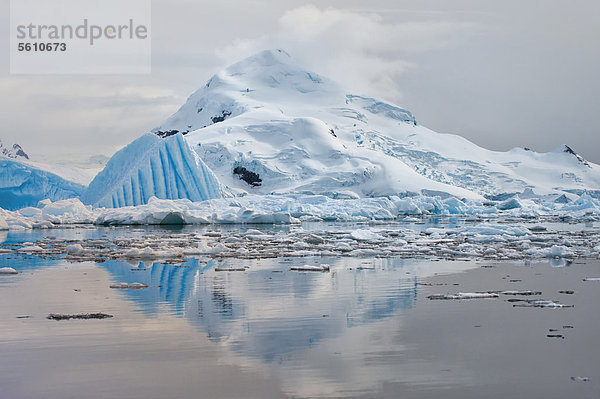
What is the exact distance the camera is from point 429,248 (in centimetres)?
1883

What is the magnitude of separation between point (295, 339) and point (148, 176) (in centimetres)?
3445

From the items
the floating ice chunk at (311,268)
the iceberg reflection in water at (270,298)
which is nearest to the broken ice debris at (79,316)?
the iceberg reflection in water at (270,298)

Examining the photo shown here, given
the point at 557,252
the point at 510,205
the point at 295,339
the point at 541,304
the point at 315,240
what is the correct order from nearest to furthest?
1. the point at 295,339
2. the point at 541,304
3. the point at 557,252
4. the point at 315,240
5. the point at 510,205

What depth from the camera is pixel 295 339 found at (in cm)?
726

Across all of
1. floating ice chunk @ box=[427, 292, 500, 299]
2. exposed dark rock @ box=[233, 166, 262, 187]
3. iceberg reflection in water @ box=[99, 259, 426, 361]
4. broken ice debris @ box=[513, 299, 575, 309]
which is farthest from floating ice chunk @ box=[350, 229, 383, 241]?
exposed dark rock @ box=[233, 166, 262, 187]

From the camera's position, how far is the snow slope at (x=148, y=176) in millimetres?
39531

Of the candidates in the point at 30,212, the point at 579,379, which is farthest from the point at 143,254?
the point at 30,212

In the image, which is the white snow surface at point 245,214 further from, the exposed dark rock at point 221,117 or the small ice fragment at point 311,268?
the exposed dark rock at point 221,117

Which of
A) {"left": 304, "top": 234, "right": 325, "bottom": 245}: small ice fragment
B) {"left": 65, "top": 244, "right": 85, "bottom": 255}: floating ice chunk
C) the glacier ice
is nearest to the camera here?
{"left": 65, "top": 244, "right": 85, "bottom": 255}: floating ice chunk

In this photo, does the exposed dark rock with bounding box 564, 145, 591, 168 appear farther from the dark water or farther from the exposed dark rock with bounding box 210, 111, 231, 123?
the dark water

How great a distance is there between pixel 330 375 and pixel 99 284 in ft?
22.2

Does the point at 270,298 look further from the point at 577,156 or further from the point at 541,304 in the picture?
the point at 577,156

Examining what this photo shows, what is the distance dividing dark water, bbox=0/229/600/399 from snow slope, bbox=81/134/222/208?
27602 millimetres

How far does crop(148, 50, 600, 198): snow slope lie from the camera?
245 ft
